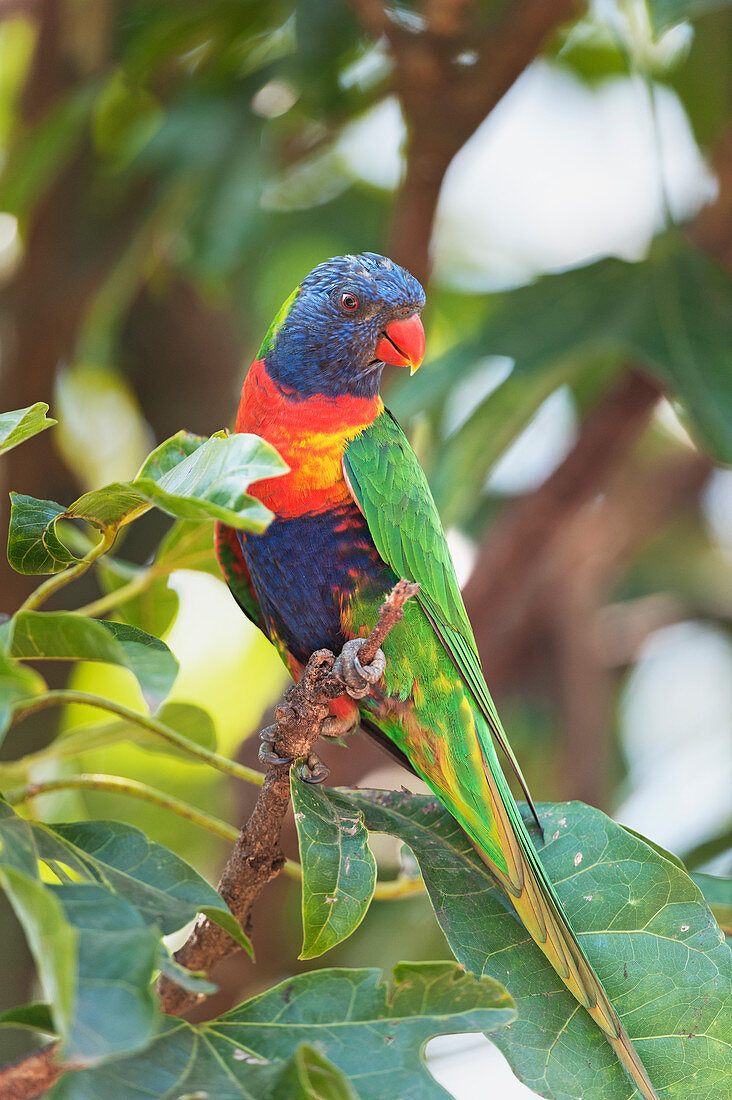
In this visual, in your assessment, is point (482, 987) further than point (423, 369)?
No

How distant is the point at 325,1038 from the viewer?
1.07m

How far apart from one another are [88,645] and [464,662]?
0.74 m

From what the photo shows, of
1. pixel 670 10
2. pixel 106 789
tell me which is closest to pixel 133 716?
pixel 106 789

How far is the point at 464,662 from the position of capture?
160cm

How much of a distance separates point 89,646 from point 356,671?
0.49 metres

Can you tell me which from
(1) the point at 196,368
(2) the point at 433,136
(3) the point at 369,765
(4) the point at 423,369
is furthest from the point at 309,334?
(1) the point at 196,368

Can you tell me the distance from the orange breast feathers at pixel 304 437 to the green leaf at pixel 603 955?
48 centimetres

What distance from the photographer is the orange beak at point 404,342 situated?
A: 1767mm

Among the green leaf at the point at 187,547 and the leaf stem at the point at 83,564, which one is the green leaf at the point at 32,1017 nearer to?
the leaf stem at the point at 83,564

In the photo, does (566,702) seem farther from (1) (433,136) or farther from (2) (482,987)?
(2) (482,987)

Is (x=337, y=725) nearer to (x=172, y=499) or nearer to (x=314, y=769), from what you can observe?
(x=314, y=769)

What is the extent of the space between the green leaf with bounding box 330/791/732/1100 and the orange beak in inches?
31.7

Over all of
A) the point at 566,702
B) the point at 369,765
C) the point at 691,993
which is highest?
the point at 691,993

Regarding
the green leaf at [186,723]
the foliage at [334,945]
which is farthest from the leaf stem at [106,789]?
the green leaf at [186,723]
